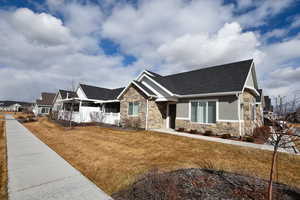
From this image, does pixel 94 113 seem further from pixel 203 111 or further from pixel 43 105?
pixel 43 105

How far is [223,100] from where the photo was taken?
1121 centimetres

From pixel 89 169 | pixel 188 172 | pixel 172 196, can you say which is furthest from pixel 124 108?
pixel 172 196

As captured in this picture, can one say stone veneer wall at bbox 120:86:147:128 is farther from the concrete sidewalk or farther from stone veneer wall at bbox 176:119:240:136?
the concrete sidewalk

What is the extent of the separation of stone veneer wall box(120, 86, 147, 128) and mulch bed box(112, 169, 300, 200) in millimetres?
10001

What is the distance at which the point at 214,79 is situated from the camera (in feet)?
44.0

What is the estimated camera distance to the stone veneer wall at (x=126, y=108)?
14341 mm

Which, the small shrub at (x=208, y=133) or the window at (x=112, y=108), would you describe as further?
the window at (x=112, y=108)

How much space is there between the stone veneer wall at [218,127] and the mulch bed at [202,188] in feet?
22.0

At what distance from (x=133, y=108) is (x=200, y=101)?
7.05m

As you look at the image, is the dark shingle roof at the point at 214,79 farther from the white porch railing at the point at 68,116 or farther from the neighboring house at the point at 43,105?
the neighboring house at the point at 43,105

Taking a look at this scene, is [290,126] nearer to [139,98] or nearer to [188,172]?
[188,172]

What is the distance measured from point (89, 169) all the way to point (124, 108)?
11657 mm

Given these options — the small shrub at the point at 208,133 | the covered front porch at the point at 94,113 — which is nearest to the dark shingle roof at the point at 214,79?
the small shrub at the point at 208,133

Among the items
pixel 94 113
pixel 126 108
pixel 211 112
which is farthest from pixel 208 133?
pixel 94 113
